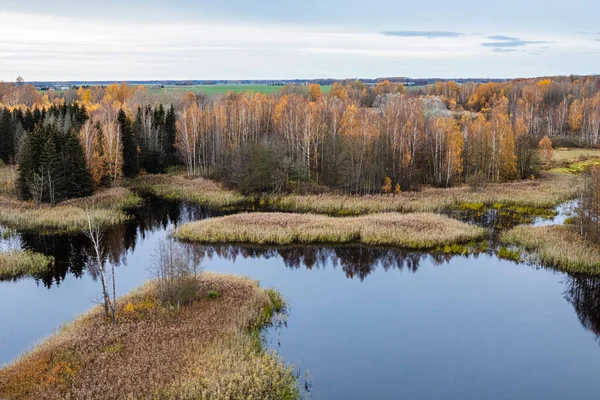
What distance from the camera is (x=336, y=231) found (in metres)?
40.6

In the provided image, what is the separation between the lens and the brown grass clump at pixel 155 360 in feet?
60.5

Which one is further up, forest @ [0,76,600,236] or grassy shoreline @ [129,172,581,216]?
forest @ [0,76,600,236]

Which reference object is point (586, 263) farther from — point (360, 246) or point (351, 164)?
point (351, 164)

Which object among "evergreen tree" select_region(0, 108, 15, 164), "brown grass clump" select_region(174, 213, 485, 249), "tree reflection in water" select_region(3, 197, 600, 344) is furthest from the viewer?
"evergreen tree" select_region(0, 108, 15, 164)

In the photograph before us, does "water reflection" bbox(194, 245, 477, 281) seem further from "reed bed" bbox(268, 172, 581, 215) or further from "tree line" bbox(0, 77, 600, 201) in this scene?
"tree line" bbox(0, 77, 600, 201)

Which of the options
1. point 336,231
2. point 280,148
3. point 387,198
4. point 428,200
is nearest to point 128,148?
point 280,148

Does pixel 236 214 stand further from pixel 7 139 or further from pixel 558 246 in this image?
pixel 7 139

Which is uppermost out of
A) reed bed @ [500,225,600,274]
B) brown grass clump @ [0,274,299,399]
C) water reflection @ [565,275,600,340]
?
reed bed @ [500,225,600,274]

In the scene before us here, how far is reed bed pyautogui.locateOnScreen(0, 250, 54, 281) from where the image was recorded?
32541 millimetres

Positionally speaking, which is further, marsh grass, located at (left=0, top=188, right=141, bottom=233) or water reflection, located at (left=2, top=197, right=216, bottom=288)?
marsh grass, located at (left=0, top=188, right=141, bottom=233)

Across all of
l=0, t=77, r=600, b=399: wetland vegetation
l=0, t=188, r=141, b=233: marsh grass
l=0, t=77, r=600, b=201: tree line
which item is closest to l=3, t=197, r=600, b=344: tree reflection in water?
l=0, t=77, r=600, b=399: wetland vegetation

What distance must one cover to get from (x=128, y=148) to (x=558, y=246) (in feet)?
157

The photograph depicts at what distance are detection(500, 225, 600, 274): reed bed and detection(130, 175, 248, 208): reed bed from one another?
1062 inches

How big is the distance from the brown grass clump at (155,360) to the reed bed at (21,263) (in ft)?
32.9
